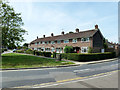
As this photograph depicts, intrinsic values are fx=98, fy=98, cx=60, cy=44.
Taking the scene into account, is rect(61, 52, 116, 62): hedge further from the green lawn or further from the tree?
the tree

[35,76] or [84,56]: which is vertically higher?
[84,56]

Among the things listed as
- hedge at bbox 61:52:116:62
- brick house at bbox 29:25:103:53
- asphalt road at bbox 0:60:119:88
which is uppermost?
brick house at bbox 29:25:103:53

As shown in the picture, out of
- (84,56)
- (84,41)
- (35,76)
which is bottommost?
(35,76)

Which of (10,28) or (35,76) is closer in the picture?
(35,76)

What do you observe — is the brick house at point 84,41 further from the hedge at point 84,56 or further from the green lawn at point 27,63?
the green lawn at point 27,63

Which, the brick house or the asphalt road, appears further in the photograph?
the brick house

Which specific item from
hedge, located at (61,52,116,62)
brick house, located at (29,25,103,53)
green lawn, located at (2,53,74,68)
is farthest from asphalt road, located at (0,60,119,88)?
brick house, located at (29,25,103,53)

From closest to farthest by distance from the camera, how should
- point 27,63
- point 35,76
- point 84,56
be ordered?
point 35,76
point 27,63
point 84,56

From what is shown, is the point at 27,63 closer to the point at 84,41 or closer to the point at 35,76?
the point at 35,76

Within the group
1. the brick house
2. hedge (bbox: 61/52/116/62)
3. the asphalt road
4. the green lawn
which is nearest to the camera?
the asphalt road

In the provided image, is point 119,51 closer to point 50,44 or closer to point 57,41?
point 57,41

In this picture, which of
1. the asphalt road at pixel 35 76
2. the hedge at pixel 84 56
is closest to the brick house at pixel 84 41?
the hedge at pixel 84 56

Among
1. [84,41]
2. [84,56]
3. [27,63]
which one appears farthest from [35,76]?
[84,41]

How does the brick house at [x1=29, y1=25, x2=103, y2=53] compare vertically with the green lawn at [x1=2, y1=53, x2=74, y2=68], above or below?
above
